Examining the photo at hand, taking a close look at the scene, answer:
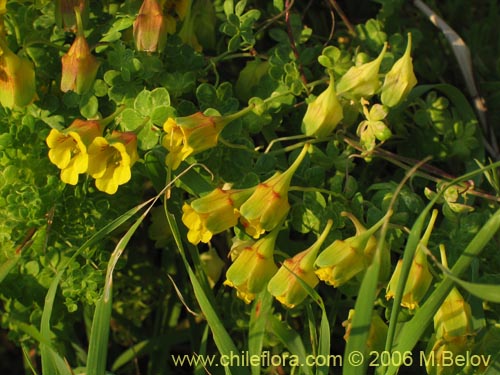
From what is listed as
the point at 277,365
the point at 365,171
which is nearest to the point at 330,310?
the point at 277,365

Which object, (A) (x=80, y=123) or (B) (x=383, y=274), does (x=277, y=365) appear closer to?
(B) (x=383, y=274)

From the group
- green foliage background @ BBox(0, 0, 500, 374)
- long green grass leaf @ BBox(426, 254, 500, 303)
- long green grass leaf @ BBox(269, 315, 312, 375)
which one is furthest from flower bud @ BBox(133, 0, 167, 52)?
long green grass leaf @ BBox(426, 254, 500, 303)

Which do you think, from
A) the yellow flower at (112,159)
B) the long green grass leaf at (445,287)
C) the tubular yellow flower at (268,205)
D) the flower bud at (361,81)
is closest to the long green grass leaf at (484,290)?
the long green grass leaf at (445,287)

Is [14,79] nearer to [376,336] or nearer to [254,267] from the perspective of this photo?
[254,267]

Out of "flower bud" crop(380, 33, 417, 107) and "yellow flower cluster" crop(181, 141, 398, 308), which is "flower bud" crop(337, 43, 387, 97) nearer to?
"flower bud" crop(380, 33, 417, 107)

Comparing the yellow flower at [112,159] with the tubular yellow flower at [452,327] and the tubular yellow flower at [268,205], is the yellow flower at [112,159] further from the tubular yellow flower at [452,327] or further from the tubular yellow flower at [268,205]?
the tubular yellow flower at [452,327]

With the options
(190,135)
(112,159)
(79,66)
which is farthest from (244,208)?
(79,66)
